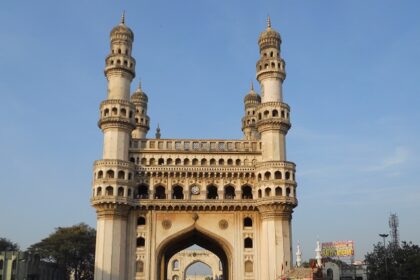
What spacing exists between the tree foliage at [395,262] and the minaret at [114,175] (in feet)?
93.2

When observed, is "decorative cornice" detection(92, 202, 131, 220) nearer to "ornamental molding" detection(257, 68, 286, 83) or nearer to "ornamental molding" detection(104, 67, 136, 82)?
"ornamental molding" detection(104, 67, 136, 82)

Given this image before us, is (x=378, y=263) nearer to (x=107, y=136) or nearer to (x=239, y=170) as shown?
(x=239, y=170)

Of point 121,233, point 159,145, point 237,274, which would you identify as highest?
point 159,145

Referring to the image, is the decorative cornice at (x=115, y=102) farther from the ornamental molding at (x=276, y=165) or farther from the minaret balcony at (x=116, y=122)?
the ornamental molding at (x=276, y=165)

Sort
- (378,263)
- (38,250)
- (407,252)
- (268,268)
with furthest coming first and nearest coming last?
(38,250)
(378,263)
(407,252)
(268,268)

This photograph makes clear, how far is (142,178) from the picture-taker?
173 ft

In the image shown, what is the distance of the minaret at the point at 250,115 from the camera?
6597 centimetres

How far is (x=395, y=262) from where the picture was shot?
58156 millimetres

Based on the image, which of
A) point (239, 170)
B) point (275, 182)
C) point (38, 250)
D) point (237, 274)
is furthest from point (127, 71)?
point (38, 250)

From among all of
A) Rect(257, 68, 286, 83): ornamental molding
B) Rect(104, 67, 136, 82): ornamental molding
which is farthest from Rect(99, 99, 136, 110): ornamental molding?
Rect(257, 68, 286, 83): ornamental molding

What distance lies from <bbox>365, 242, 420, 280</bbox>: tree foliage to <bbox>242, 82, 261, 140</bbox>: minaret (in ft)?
68.3

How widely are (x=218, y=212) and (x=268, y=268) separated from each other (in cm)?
733

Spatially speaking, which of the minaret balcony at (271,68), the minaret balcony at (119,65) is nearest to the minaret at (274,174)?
the minaret balcony at (271,68)

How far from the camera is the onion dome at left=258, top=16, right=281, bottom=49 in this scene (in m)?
57.2
